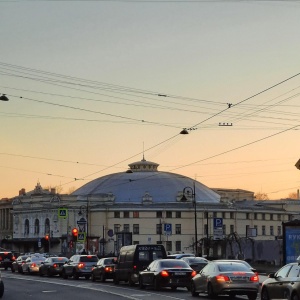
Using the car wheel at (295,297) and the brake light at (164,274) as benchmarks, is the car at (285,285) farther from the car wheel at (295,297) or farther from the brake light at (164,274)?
the brake light at (164,274)

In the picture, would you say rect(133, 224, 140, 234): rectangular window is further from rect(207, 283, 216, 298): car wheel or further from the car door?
the car door

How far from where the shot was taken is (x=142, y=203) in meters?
195

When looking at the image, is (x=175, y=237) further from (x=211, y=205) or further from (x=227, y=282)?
(x=227, y=282)

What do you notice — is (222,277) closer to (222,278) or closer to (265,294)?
(222,278)

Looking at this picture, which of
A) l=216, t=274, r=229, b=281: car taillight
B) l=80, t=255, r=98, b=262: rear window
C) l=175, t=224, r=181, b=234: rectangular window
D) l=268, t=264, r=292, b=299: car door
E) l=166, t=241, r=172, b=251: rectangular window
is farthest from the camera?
l=175, t=224, r=181, b=234: rectangular window

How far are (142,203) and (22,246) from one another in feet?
85.1

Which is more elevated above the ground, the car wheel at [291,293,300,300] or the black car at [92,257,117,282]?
the black car at [92,257,117,282]

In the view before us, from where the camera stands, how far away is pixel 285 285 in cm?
2970

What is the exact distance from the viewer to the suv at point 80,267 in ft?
208

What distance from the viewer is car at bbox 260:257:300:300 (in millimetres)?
28766

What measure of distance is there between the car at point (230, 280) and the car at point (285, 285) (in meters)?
4.31

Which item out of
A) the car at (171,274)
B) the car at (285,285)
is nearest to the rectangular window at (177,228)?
the car at (171,274)

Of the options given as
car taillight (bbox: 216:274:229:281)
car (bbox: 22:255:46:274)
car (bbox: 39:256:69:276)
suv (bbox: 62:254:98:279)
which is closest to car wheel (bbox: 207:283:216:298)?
car taillight (bbox: 216:274:229:281)

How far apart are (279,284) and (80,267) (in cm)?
3436
